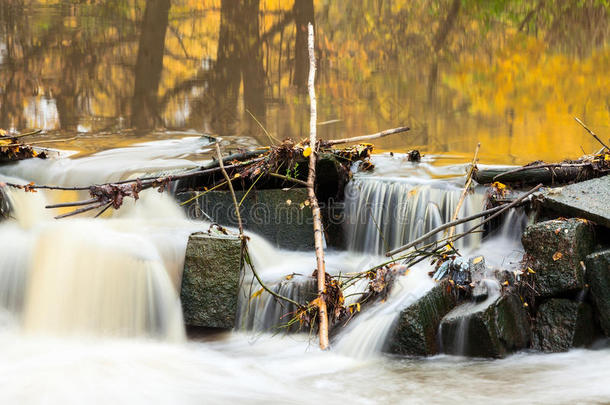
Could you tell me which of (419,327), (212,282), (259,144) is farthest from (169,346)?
(259,144)

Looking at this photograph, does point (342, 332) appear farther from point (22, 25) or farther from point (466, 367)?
point (22, 25)

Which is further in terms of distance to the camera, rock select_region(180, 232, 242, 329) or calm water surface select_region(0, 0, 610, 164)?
calm water surface select_region(0, 0, 610, 164)

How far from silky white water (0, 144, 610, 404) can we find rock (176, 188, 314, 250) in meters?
0.13

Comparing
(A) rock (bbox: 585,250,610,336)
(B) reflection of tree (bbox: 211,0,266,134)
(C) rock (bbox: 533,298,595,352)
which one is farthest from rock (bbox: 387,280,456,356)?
(B) reflection of tree (bbox: 211,0,266,134)

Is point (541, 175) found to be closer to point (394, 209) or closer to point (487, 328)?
point (394, 209)

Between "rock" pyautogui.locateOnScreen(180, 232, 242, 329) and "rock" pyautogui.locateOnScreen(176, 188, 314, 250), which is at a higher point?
"rock" pyautogui.locateOnScreen(176, 188, 314, 250)

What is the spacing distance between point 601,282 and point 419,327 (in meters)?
1.12

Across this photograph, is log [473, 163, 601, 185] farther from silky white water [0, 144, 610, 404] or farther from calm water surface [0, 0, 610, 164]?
calm water surface [0, 0, 610, 164]

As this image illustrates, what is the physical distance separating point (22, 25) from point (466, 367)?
1293 cm

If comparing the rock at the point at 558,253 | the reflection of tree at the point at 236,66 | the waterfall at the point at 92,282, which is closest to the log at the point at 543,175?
the rock at the point at 558,253

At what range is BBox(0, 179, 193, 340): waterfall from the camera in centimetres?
439

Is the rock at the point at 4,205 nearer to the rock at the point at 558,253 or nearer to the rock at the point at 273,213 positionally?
the rock at the point at 273,213

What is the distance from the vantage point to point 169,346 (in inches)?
169

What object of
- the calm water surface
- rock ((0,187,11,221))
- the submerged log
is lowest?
rock ((0,187,11,221))
